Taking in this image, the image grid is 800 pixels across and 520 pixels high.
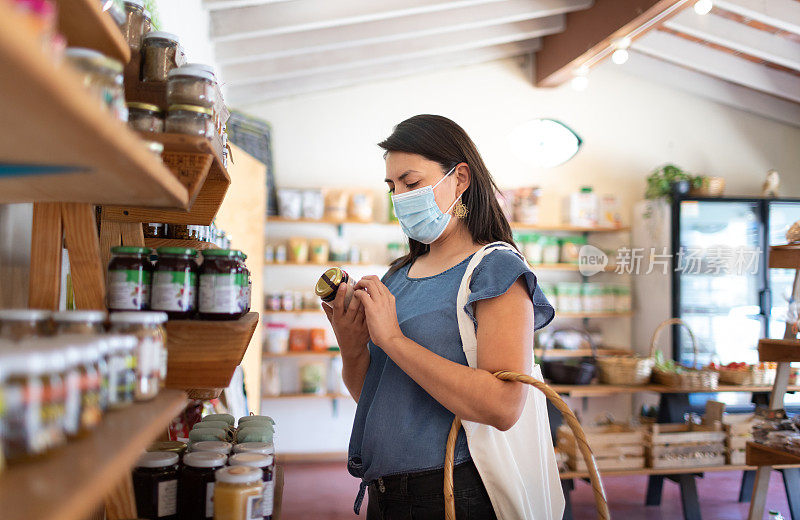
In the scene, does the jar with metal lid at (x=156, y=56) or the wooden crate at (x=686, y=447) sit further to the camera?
the wooden crate at (x=686, y=447)

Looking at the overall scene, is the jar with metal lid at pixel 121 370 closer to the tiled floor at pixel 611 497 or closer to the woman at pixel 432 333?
the woman at pixel 432 333

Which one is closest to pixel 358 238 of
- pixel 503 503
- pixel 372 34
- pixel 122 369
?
pixel 372 34

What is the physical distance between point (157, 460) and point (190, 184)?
0.58m

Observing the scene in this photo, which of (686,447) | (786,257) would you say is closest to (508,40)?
(786,257)

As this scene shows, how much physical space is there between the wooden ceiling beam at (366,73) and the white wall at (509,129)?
0.13 metres

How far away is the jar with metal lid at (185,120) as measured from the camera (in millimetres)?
1130

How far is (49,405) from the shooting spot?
0.67 meters

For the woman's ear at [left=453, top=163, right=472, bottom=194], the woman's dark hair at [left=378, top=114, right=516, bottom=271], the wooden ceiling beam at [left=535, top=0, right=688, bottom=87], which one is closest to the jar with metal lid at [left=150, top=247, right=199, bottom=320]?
the woman's dark hair at [left=378, top=114, right=516, bottom=271]

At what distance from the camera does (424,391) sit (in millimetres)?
1517

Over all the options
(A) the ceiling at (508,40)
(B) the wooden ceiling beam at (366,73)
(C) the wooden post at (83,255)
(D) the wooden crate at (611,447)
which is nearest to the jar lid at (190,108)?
(C) the wooden post at (83,255)

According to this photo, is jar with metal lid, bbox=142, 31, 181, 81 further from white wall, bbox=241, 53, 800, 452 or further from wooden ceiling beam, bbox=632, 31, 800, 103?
wooden ceiling beam, bbox=632, 31, 800, 103

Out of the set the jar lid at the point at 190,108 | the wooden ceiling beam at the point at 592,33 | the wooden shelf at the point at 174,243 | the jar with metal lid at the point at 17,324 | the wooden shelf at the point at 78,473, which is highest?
the wooden ceiling beam at the point at 592,33

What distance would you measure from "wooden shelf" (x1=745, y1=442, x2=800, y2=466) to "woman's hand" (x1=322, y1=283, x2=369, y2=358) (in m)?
2.24

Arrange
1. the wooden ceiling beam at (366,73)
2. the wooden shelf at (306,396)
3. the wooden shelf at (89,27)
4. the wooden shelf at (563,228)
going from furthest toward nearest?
1. the wooden shelf at (563,228)
2. the wooden ceiling beam at (366,73)
3. the wooden shelf at (306,396)
4. the wooden shelf at (89,27)
